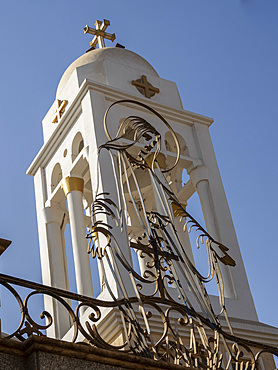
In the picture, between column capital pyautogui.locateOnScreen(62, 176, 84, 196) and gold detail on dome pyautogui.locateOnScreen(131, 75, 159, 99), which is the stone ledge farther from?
gold detail on dome pyautogui.locateOnScreen(131, 75, 159, 99)

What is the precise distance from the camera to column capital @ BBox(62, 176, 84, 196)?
1295 centimetres

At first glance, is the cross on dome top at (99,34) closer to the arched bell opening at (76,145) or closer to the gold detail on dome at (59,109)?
the gold detail on dome at (59,109)

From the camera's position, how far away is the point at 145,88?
14.0 m

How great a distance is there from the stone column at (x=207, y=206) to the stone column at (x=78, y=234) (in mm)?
1961

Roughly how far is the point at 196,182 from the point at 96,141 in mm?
2033

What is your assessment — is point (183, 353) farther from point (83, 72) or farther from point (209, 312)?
point (83, 72)

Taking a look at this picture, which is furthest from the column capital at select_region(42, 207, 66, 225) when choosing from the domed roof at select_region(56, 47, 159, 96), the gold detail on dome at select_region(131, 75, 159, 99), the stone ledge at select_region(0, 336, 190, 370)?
the stone ledge at select_region(0, 336, 190, 370)

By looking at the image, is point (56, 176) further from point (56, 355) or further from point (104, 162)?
point (56, 355)

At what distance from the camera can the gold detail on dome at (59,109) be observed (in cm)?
1405

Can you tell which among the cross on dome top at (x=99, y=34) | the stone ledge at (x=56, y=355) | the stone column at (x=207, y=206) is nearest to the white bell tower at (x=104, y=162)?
the stone column at (x=207, y=206)

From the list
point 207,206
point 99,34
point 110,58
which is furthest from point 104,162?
point 99,34

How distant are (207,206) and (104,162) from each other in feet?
6.65

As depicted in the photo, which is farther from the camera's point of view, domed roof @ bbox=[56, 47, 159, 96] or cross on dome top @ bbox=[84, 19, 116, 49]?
cross on dome top @ bbox=[84, 19, 116, 49]

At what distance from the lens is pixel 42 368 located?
509 centimetres
